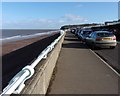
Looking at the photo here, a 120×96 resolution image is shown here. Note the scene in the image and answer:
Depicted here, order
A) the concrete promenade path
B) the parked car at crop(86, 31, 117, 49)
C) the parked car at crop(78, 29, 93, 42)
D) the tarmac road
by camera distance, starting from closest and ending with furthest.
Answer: the concrete promenade path
the tarmac road
the parked car at crop(86, 31, 117, 49)
the parked car at crop(78, 29, 93, 42)

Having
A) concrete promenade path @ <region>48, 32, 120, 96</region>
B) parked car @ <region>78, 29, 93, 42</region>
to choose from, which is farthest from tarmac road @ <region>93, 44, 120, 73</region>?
parked car @ <region>78, 29, 93, 42</region>

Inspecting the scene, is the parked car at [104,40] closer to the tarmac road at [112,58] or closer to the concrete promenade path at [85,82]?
the tarmac road at [112,58]

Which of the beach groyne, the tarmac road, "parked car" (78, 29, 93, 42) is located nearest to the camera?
the beach groyne

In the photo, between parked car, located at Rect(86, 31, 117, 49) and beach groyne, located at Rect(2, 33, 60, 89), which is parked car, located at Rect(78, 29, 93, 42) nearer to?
parked car, located at Rect(86, 31, 117, 49)

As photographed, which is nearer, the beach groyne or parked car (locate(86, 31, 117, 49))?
the beach groyne

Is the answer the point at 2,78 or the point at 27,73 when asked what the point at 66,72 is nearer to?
the point at 2,78

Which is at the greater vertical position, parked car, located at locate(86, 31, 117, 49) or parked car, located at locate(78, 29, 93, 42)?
parked car, located at locate(86, 31, 117, 49)

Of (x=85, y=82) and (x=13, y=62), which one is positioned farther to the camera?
(x=13, y=62)

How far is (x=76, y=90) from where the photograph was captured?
799 centimetres

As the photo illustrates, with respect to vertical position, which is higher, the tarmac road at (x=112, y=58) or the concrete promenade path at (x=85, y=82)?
the concrete promenade path at (x=85, y=82)

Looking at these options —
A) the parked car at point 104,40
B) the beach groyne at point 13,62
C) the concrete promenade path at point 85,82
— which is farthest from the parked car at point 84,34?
the concrete promenade path at point 85,82

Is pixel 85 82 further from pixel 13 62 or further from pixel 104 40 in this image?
pixel 104 40

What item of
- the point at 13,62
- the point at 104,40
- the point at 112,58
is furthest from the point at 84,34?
the point at 13,62

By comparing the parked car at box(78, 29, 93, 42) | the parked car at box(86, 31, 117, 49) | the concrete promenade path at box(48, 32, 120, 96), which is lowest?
the parked car at box(78, 29, 93, 42)
